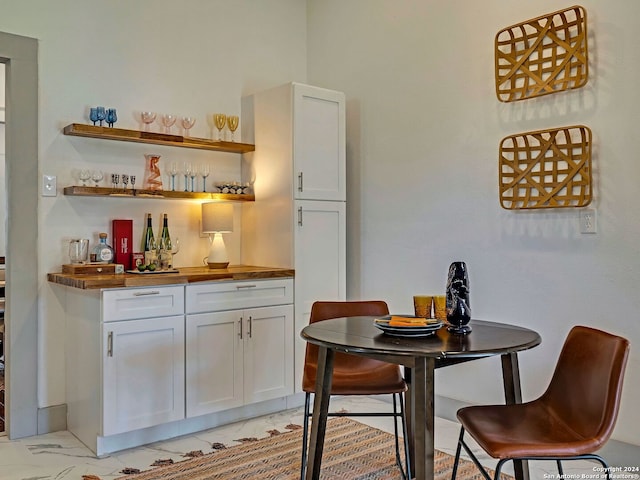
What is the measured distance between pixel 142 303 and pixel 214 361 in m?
0.55

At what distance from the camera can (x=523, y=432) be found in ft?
6.29

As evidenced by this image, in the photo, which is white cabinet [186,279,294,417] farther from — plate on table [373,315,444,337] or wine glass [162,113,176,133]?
plate on table [373,315,444,337]

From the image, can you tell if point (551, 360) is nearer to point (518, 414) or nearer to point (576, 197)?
point (576, 197)

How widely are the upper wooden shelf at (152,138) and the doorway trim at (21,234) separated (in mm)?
249

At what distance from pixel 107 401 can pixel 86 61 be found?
1.93 m

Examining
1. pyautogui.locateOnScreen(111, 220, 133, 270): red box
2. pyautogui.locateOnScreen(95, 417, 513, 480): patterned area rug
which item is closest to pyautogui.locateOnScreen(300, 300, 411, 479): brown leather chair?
pyautogui.locateOnScreen(95, 417, 513, 480): patterned area rug

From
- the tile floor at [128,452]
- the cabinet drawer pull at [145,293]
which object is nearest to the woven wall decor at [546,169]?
the tile floor at [128,452]

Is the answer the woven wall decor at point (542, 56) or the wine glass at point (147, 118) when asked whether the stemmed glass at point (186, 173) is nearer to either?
the wine glass at point (147, 118)

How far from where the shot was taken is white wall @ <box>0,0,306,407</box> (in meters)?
3.27

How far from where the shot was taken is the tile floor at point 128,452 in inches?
106

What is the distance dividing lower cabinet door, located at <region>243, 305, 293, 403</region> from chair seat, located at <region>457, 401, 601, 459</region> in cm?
160

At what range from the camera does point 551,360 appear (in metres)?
3.00

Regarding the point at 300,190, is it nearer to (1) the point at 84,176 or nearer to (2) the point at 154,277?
(2) the point at 154,277

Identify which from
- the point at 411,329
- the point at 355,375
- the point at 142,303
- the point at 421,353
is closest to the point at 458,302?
the point at 411,329
